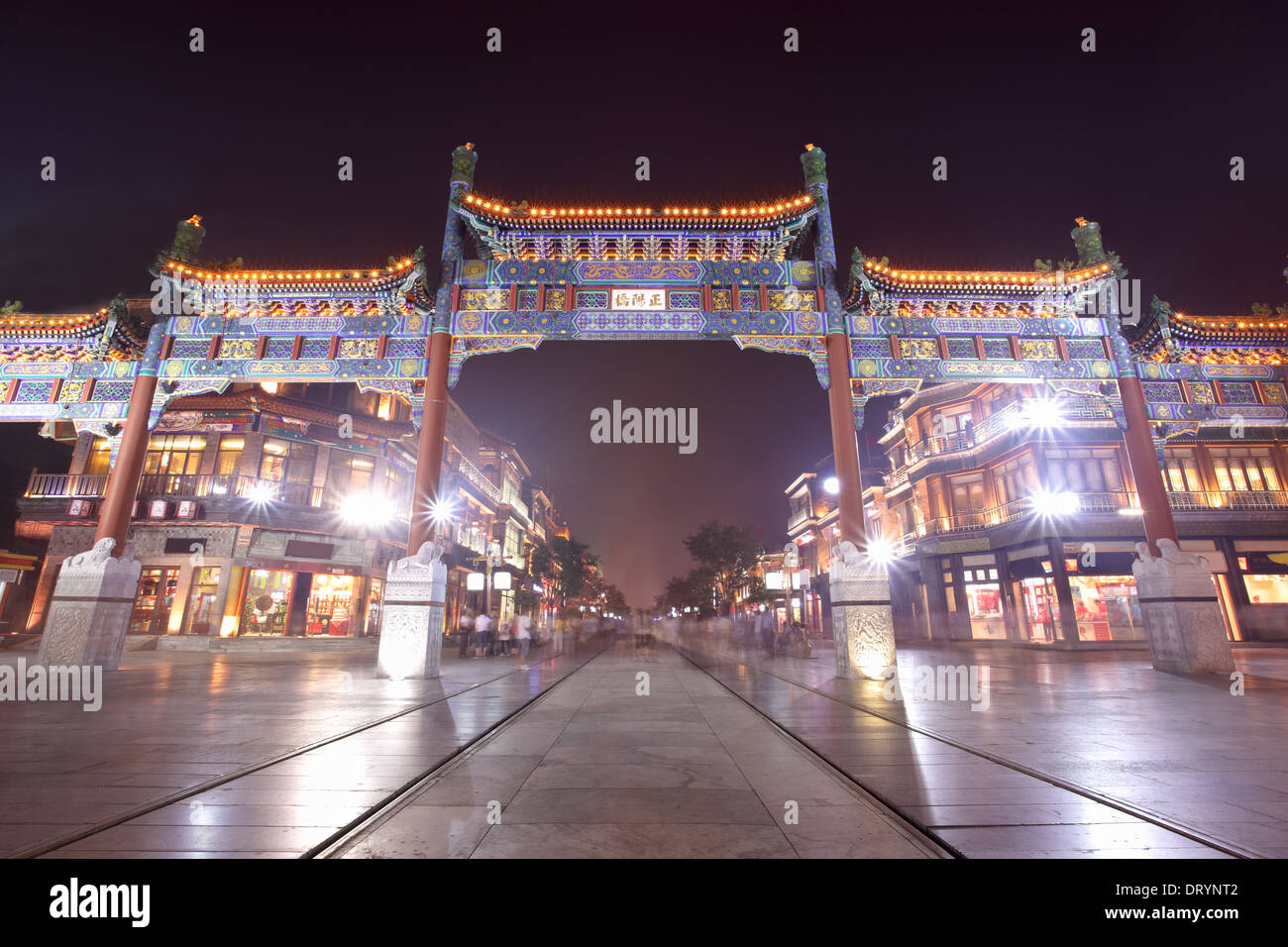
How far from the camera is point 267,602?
23406mm

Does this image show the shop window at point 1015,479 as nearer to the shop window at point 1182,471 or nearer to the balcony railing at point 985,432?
the balcony railing at point 985,432

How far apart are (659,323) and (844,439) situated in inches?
208

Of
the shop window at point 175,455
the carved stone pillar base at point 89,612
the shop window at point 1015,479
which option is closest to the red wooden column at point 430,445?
the carved stone pillar base at point 89,612

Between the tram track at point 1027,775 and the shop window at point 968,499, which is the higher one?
the shop window at point 968,499

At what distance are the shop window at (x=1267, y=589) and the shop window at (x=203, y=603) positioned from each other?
4124cm

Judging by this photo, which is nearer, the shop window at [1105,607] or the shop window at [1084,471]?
the shop window at [1105,607]

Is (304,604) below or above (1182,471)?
below

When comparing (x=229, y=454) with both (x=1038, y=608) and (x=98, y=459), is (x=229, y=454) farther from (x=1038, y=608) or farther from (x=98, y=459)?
(x=1038, y=608)

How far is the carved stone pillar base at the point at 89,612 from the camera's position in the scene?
11.9 m

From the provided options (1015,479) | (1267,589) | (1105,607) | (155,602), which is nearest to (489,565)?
(155,602)

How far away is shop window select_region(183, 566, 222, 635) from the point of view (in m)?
22.2

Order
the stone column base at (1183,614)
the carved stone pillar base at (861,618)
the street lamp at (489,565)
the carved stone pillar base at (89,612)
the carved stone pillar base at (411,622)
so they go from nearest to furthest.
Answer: the stone column base at (1183,614) < the carved stone pillar base at (861,618) < the carved stone pillar base at (411,622) < the carved stone pillar base at (89,612) < the street lamp at (489,565)
